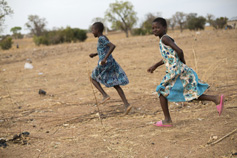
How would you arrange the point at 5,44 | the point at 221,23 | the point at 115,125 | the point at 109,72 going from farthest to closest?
the point at 221,23 → the point at 5,44 → the point at 109,72 → the point at 115,125

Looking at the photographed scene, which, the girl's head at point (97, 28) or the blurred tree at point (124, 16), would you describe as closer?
the girl's head at point (97, 28)

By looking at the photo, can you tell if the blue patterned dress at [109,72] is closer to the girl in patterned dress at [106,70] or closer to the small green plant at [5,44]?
the girl in patterned dress at [106,70]

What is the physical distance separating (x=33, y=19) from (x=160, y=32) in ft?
159

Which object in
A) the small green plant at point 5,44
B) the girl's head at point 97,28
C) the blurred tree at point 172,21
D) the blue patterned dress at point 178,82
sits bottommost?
the blue patterned dress at point 178,82

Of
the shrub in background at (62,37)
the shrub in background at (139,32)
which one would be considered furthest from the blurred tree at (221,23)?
the shrub in background at (62,37)

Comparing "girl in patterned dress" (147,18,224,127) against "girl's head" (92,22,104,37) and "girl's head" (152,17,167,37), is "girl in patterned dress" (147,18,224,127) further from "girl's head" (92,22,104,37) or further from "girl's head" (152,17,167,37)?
"girl's head" (92,22,104,37)

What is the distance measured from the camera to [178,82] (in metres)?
2.77

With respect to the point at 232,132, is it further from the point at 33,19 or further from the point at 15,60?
the point at 33,19

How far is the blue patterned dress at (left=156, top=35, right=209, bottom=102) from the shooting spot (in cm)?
274

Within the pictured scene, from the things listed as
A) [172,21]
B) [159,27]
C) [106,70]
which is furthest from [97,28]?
[172,21]

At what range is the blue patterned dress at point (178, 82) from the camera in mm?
2736

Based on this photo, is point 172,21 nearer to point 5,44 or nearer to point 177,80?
point 5,44

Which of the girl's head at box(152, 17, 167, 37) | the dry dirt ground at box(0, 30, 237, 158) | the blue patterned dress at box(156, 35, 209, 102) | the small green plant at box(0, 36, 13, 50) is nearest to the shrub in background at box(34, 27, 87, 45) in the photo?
the small green plant at box(0, 36, 13, 50)

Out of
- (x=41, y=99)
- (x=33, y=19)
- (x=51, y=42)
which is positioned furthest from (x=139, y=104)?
(x=33, y=19)
